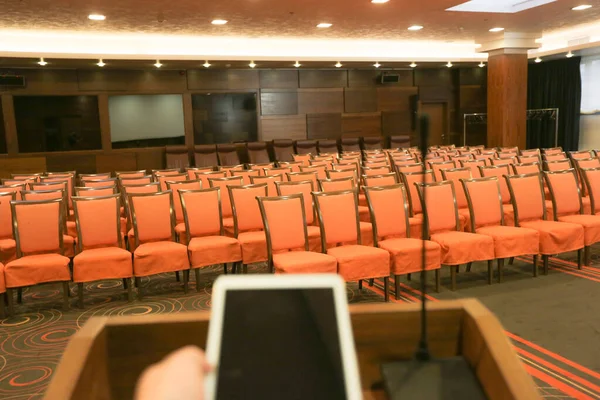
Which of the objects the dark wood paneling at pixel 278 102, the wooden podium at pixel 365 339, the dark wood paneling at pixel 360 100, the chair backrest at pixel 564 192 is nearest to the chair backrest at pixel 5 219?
the wooden podium at pixel 365 339

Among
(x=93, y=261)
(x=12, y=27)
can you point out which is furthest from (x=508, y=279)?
(x=12, y=27)

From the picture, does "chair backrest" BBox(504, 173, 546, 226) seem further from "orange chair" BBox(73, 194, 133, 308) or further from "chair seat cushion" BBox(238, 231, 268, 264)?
"orange chair" BBox(73, 194, 133, 308)

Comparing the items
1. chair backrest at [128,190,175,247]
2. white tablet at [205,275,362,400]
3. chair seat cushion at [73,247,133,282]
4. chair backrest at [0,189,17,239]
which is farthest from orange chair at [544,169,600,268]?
chair backrest at [0,189,17,239]

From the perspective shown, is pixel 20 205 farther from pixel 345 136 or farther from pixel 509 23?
pixel 345 136

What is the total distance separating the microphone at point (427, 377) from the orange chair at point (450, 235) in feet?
10.8

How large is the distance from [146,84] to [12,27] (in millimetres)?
4495

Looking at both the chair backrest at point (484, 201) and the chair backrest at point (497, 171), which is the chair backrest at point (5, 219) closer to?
the chair backrest at point (484, 201)

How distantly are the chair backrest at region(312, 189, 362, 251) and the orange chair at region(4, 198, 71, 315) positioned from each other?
2218 millimetres

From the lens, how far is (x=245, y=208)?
5297 mm

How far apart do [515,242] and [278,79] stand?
11.6 metres

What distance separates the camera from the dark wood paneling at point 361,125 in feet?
53.4

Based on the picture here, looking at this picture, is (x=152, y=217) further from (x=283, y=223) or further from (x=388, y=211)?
(x=388, y=211)

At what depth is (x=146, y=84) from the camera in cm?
1409

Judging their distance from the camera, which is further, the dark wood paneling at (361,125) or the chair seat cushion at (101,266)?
the dark wood paneling at (361,125)
